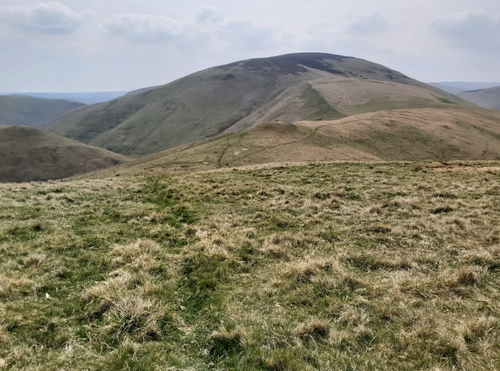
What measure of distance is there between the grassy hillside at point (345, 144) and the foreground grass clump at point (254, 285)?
34695 mm

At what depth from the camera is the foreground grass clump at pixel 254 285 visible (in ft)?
19.8

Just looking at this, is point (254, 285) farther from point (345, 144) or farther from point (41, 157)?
point (41, 157)

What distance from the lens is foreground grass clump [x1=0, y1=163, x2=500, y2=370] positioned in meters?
6.04

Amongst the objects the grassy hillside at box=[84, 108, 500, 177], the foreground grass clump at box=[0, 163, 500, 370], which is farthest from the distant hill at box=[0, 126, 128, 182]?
the foreground grass clump at box=[0, 163, 500, 370]

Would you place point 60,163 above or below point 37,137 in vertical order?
below

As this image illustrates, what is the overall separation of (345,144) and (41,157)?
5614 inches

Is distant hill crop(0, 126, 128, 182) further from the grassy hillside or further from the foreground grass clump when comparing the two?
the foreground grass clump

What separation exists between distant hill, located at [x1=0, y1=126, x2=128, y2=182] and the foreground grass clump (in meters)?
138

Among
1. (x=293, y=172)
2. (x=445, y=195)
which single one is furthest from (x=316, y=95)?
(x=445, y=195)

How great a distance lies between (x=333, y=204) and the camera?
1681 cm

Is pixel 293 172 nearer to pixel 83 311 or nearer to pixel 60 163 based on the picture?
pixel 83 311

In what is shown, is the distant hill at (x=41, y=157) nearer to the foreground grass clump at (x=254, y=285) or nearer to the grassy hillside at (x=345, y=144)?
the grassy hillside at (x=345, y=144)

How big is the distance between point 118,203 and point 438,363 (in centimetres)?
1749

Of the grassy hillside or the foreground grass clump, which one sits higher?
the grassy hillside
